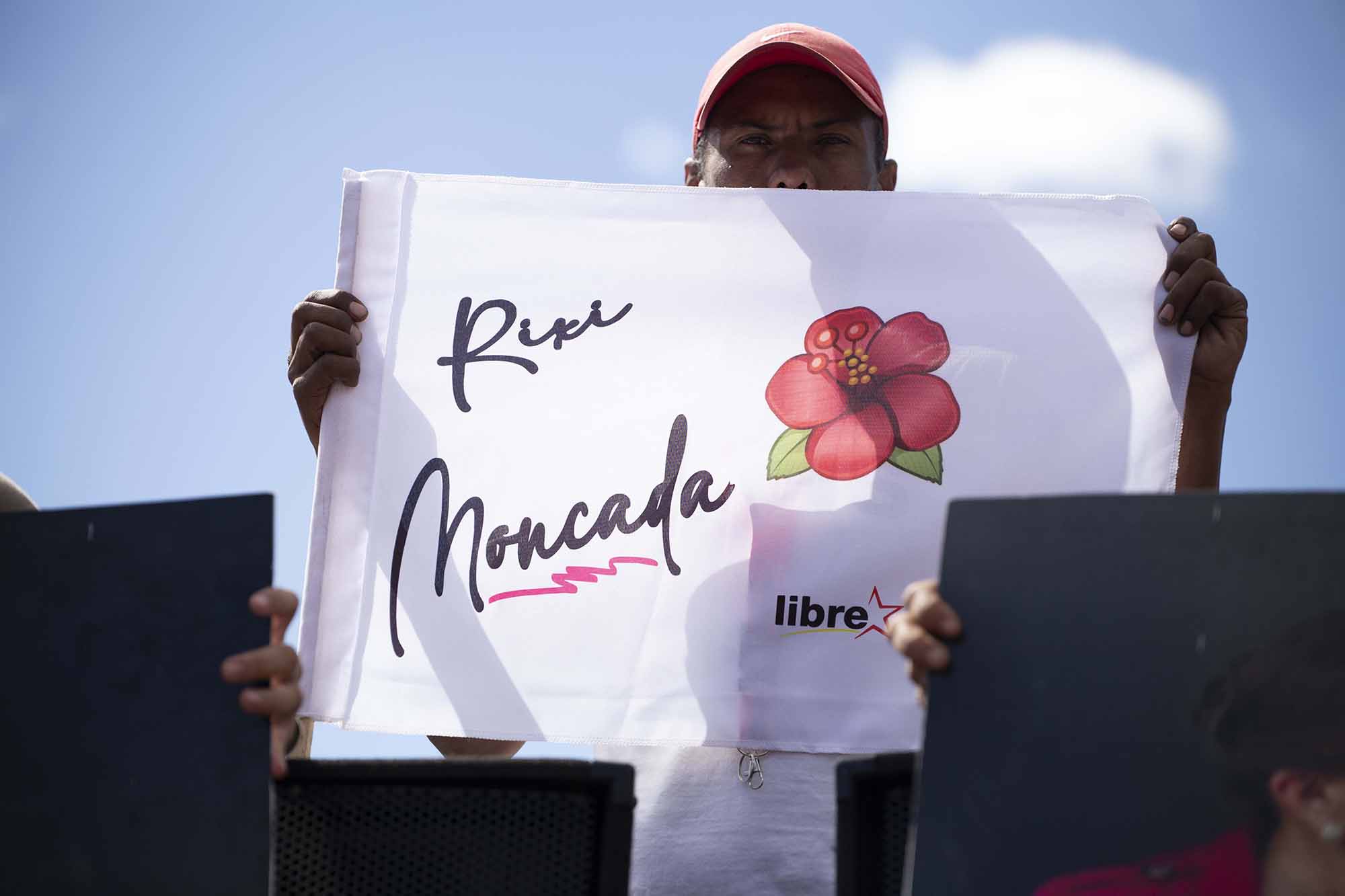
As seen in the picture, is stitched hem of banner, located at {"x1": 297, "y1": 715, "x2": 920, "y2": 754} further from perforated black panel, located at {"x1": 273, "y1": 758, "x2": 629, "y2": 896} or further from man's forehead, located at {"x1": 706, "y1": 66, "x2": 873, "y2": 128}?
man's forehead, located at {"x1": 706, "y1": 66, "x2": 873, "y2": 128}

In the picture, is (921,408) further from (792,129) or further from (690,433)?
(792,129)

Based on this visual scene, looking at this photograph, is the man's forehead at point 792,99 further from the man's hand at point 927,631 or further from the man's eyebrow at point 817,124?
the man's hand at point 927,631

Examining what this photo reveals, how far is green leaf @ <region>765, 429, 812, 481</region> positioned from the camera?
6.99 ft

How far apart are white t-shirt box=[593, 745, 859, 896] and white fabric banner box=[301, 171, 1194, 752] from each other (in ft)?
0.32

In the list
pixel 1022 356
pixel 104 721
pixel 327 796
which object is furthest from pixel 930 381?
pixel 104 721

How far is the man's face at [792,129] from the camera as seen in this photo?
8.88 feet

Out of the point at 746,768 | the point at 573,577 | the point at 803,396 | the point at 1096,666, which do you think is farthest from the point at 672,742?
the point at 1096,666

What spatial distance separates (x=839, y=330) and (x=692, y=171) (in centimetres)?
85

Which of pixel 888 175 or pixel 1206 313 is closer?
pixel 1206 313

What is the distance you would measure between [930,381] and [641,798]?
940 mm

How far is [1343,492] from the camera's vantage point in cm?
119

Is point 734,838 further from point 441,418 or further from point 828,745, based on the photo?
point 441,418

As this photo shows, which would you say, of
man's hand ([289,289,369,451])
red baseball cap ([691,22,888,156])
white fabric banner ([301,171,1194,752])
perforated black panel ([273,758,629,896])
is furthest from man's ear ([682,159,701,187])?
perforated black panel ([273,758,629,896])

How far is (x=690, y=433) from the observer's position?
2.15 m
